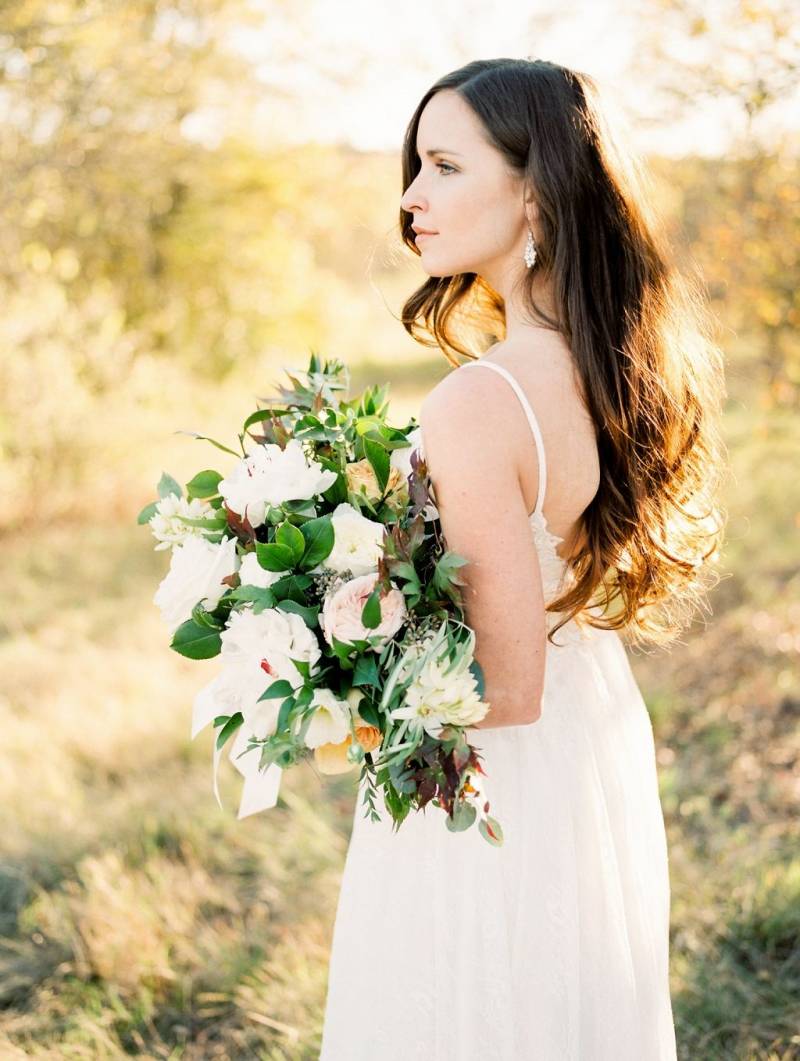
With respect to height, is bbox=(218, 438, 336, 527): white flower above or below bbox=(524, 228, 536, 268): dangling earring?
below

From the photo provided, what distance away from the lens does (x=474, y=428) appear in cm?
151

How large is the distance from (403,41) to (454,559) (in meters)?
11.6

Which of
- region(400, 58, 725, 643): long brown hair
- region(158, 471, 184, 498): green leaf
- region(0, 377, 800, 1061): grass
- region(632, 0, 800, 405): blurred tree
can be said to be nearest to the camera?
region(400, 58, 725, 643): long brown hair

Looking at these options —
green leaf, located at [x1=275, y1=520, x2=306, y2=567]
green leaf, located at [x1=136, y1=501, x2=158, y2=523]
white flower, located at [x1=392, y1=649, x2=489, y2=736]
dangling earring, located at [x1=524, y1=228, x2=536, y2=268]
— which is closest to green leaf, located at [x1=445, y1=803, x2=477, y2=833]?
white flower, located at [x1=392, y1=649, x2=489, y2=736]

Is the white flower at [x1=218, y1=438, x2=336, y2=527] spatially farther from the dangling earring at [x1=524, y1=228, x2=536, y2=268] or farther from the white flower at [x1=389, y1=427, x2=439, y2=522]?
the dangling earring at [x1=524, y1=228, x2=536, y2=268]

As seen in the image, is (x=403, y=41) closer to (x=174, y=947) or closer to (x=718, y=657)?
(x=718, y=657)

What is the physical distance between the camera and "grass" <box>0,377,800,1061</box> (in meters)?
2.82

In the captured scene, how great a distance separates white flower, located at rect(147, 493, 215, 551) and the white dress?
58 cm

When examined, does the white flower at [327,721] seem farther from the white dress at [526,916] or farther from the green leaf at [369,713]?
the white dress at [526,916]

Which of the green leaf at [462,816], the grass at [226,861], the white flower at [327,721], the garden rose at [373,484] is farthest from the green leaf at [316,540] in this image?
the grass at [226,861]

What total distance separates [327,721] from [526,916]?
0.60 metres

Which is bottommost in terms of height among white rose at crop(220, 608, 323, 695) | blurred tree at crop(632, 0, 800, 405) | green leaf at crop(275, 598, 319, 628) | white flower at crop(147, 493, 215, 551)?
white rose at crop(220, 608, 323, 695)

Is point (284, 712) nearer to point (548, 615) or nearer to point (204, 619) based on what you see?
point (204, 619)

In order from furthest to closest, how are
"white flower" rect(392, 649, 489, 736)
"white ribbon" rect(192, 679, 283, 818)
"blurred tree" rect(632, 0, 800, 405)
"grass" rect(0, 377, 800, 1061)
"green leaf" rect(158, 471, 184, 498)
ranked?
"blurred tree" rect(632, 0, 800, 405)
"grass" rect(0, 377, 800, 1061)
"green leaf" rect(158, 471, 184, 498)
"white ribbon" rect(192, 679, 283, 818)
"white flower" rect(392, 649, 489, 736)
